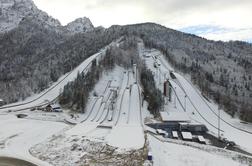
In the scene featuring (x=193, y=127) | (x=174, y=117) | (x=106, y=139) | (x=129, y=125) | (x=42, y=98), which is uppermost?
(x=42, y=98)

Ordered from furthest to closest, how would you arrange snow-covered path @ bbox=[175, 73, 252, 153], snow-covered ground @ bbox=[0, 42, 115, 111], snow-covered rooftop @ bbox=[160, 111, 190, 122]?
snow-covered ground @ bbox=[0, 42, 115, 111], snow-covered rooftop @ bbox=[160, 111, 190, 122], snow-covered path @ bbox=[175, 73, 252, 153]

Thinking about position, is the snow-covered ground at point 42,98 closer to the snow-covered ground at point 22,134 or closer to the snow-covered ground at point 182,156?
the snow-covered ground at point 22,134

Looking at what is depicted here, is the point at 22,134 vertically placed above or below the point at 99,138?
above

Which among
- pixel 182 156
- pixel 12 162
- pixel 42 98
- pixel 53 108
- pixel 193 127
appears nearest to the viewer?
pixel 12 162

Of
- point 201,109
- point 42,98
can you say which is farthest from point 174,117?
point 42,98

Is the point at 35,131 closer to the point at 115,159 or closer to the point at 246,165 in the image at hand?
the point at 115,159

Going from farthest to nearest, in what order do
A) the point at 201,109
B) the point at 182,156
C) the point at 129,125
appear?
the point at 201,109
the point at 129,125
the point at 182,156

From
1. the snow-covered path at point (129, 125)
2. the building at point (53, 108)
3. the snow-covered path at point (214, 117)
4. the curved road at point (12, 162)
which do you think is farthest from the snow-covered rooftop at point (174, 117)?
the curved road at point (12, 162)

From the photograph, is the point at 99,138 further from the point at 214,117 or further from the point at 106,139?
the point at 214,117

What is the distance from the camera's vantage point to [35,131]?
5456cm

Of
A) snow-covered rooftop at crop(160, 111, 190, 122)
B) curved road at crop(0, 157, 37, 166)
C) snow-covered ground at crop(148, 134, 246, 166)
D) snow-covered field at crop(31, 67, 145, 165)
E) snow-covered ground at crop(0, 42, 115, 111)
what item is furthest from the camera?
snow-covered ground at crop(0, 42, 115, 111)

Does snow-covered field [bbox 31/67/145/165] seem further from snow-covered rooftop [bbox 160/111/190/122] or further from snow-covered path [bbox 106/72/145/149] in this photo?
snow-covered rooftop [bbox 160/111/190/122]

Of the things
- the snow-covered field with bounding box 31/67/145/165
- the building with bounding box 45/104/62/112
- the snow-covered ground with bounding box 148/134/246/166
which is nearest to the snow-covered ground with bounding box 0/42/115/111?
the building with bounding box 45/104/62/112

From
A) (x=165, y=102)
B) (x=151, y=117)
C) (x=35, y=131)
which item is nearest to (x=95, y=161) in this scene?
(x=35, y=131)
